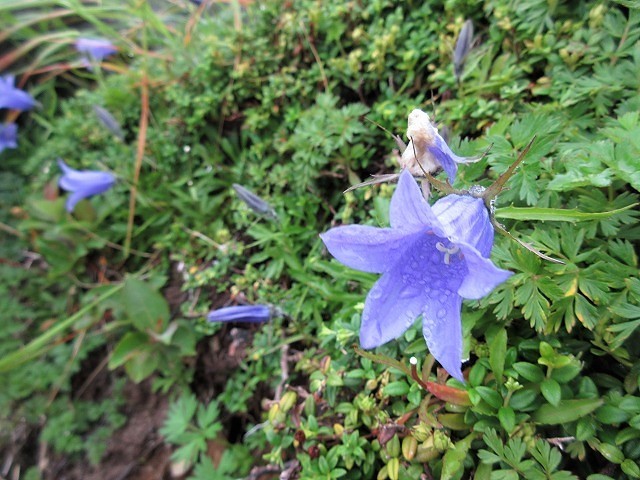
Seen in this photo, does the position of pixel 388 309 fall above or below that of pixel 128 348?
above

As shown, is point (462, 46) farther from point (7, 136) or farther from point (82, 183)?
point (7, 136)

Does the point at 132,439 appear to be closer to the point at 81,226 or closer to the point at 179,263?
the point at 179,263

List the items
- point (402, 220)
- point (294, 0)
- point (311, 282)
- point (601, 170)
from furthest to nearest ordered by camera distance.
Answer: point (294, 0)
point (311, 282)
point (601, 170)
point (402, 220)

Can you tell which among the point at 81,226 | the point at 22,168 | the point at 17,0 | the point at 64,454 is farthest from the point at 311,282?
the point at 17,0

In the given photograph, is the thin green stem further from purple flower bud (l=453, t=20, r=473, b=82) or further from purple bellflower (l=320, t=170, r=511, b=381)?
purple flower bud (l=453, t=20, r=473, b=82)

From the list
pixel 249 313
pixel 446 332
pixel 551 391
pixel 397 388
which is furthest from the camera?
pixel 249 313

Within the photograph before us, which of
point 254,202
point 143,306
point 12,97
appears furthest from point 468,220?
point 12,97

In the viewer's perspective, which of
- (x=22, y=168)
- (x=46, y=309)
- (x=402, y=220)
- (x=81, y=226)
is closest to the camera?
(x=402, y=220)

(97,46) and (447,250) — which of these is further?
(97,46)
